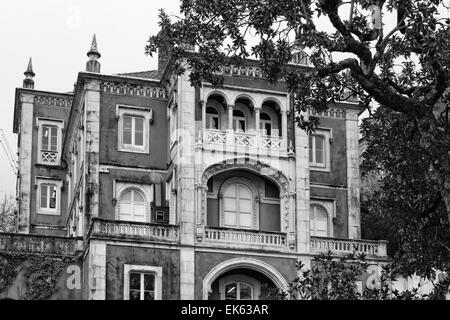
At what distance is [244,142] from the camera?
4484cm

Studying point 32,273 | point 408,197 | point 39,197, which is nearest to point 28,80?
point 39,197

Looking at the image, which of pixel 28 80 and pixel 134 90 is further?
pixel 28 80

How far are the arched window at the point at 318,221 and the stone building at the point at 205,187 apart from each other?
1.9 inches

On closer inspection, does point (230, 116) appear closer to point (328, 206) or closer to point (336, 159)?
point (336, 159)

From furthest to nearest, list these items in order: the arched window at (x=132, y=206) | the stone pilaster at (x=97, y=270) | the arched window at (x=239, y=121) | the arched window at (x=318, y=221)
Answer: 1. the arched window at (x=318, y=221)
2. the arched window at (x=239, y=121)
3. the arched window at (x=132, y=206)
4. the stone pilaster at (x=97, y=270)

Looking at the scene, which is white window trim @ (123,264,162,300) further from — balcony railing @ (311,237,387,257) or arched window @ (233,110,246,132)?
arched window @ (233,110,246,132)

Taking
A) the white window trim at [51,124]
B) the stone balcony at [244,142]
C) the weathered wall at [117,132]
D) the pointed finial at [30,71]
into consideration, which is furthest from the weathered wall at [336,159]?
the pointed finial at [30,71]

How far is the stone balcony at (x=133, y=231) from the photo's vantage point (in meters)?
41.8

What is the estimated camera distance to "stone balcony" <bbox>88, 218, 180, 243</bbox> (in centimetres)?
4175

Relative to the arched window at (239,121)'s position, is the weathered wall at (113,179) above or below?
below

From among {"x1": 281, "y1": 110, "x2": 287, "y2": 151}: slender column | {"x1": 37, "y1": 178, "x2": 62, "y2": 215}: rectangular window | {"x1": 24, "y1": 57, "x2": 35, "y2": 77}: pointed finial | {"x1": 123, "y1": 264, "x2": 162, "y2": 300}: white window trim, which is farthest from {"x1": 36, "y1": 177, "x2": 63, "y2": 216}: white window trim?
{"x1": 281, "y1": 110, "x2": 287, "y2": 151}: slender column

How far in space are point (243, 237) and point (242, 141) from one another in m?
4.34

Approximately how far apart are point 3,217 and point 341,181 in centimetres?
3238

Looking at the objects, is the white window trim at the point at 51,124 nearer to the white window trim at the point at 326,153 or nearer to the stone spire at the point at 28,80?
the stone spire at the point at 28,80
